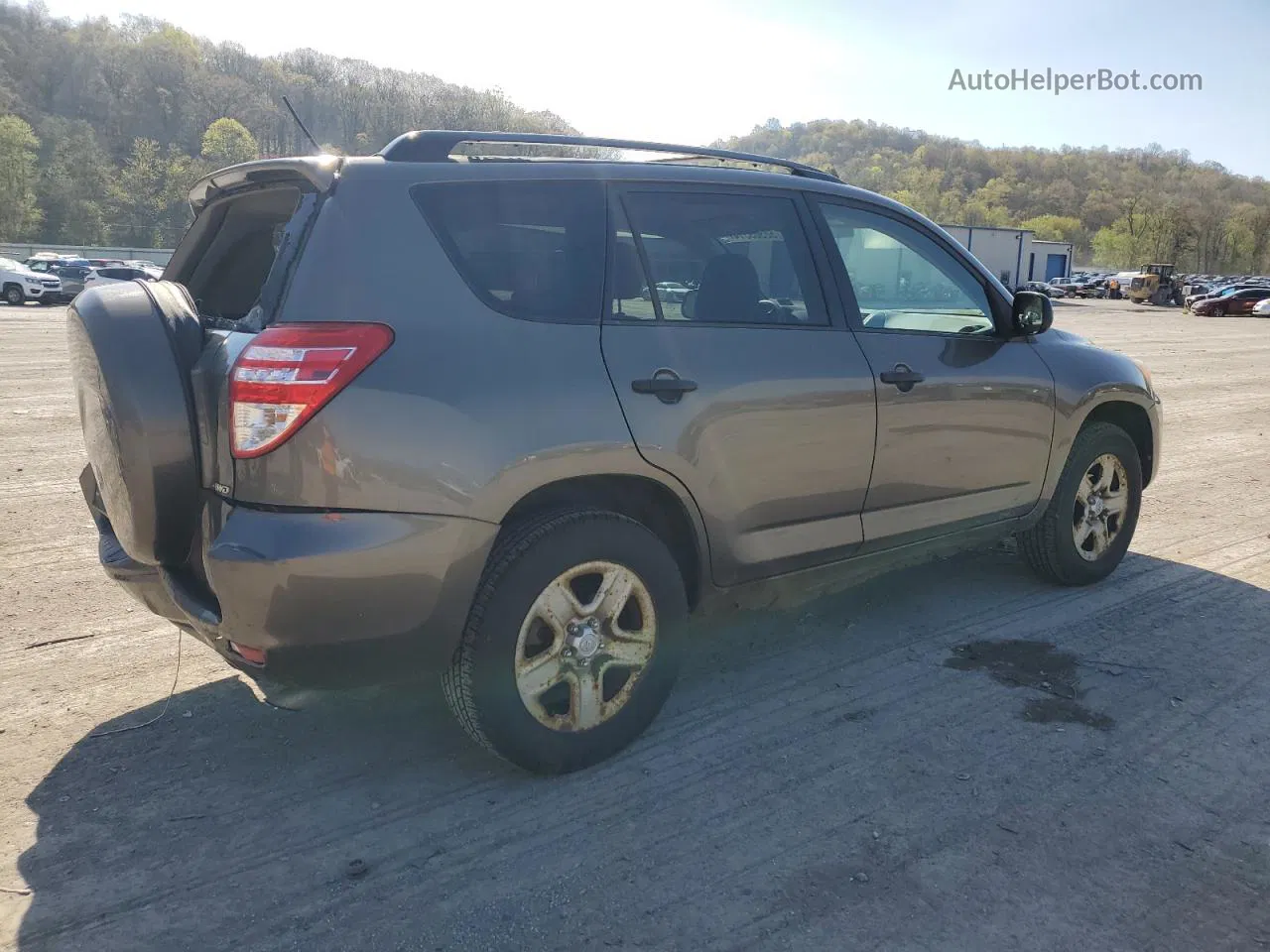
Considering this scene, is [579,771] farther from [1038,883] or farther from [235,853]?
[1038,883]

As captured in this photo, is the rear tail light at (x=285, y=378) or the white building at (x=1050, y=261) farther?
the white building at (x=1050, y=261)

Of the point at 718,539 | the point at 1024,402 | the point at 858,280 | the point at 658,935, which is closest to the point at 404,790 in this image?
the point at 658,935

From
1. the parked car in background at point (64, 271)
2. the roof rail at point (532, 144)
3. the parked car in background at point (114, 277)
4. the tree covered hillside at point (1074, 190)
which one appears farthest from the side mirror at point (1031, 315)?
the tree covered hillside at point (1074, 190)

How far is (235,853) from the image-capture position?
2.62m

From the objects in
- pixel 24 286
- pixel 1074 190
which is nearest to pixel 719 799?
pixel 24 286

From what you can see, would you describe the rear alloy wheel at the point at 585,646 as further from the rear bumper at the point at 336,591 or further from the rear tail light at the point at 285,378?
the rear tail light at the point at 285,378

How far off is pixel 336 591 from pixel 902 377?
2301 mm

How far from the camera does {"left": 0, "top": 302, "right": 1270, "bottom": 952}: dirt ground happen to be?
238 centimetres

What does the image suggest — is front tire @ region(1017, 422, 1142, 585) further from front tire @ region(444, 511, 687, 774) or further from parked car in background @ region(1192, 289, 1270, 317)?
parked car in background @ region(1192, 289, 1270, 317)

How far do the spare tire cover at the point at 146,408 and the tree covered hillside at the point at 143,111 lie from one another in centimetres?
8970

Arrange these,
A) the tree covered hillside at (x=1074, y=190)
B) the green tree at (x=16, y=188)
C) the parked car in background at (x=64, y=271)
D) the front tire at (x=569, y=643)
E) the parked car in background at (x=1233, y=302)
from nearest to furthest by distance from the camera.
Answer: the front tire at (x=569, y=643), the parked car in background at (x=64, y=271), the parked car in background at (x=1233, y=302), the green tree at (x=16, y=188), the tree covered hillside at (x=1074, y=190)

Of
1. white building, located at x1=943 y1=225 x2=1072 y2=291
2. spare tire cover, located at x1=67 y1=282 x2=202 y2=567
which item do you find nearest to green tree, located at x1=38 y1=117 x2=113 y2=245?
white building, located at x1=943 y1=225 x2=1072 y2=291

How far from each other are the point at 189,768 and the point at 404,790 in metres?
0.72

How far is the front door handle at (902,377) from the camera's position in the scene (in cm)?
369
